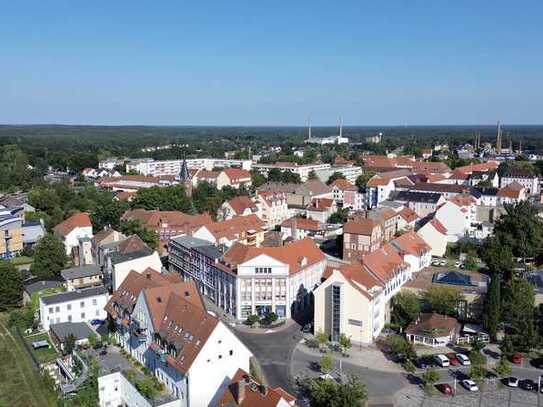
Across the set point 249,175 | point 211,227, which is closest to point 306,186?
point 249,175

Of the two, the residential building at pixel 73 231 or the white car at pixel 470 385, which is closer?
the white car at pixel 470 385

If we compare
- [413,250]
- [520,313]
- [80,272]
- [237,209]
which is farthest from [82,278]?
[520,313]

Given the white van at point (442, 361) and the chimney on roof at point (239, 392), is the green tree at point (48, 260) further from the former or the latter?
the white van at point (442, 361)

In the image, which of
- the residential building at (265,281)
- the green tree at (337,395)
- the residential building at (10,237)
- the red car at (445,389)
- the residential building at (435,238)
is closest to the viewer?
the green tree at (337,395)

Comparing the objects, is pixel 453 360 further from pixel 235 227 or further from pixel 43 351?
pixel 235 227

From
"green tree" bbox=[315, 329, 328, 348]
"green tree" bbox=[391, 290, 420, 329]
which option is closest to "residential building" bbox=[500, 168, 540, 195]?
"green tree" bbox=[391, 290, 420, 329]

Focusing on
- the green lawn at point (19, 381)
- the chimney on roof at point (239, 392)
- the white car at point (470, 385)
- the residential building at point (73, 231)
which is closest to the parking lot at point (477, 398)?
the white car at point (470, 385)

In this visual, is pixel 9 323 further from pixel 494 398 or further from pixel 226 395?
pixel 494 398
